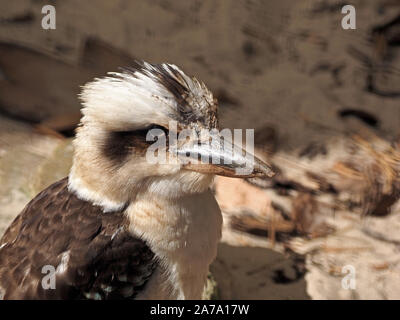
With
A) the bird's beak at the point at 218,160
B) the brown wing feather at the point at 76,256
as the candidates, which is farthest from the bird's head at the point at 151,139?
the brown wing feather at the point at 76,256

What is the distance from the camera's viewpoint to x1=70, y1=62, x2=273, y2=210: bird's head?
210cm

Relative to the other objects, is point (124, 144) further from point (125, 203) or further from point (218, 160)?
point (218, 160)

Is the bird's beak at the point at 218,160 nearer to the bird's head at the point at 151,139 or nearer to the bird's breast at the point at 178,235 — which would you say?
the bird's head at the point at 151,139

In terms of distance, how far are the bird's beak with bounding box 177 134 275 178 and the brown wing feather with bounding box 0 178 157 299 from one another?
1.18 feet

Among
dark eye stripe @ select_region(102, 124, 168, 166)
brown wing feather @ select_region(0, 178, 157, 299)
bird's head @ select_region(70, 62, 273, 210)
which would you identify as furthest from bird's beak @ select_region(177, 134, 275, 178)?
brown wing feather @ select_region(0, 178, 157, 299)

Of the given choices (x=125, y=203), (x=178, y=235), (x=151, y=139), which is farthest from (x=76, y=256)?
(x=151, y=139)

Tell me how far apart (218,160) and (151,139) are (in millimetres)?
256

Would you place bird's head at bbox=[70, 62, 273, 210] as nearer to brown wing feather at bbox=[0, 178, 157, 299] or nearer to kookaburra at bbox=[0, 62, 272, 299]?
kookaburra at bbox=[0, 62, 272, 299]

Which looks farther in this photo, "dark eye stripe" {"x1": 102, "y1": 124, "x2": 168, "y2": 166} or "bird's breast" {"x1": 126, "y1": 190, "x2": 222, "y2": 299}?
"bird's breast" {"x1": 126, "y1": 190, "x2": 222, "y2": 299}

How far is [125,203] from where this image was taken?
7.36 feet

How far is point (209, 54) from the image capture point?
13.5 ft

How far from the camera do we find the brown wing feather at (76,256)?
214 cm

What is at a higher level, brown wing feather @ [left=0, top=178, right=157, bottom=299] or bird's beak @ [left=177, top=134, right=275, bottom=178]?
bird's beak @ [left=177, top=134, right=275, bottom=178]
